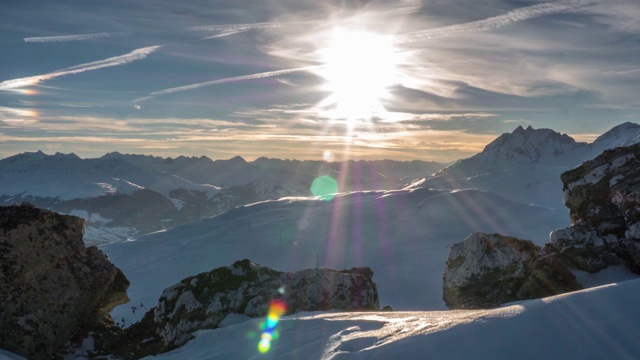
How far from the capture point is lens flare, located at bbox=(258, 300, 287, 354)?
438 inches

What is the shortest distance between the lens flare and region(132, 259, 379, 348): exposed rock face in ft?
0.77

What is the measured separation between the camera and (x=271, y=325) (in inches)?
527

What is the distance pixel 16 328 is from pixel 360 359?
1233cm

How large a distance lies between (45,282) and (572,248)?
57.6 feet

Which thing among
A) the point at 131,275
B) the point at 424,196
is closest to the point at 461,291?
the point at 131,275

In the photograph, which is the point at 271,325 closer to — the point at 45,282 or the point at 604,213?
the point at 45,282

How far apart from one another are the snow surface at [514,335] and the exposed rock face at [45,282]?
8.62 meters

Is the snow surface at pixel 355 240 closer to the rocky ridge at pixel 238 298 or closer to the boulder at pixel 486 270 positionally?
the boulder at pixel 486 270

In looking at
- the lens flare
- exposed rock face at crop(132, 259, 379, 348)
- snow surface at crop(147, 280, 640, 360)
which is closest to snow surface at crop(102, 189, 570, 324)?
exposed rock face at crop(132, 259, 379, 348)

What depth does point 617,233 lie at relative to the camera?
13977mm

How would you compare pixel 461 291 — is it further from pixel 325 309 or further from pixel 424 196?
pixel 424 196

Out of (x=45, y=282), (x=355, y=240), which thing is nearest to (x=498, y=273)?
(x=45, y=282)

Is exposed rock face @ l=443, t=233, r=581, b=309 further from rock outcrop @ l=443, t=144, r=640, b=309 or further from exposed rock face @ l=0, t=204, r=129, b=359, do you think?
exposed rock face @ l=0, t=204, r=129, b=359

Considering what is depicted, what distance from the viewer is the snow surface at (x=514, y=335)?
21.0 ft
